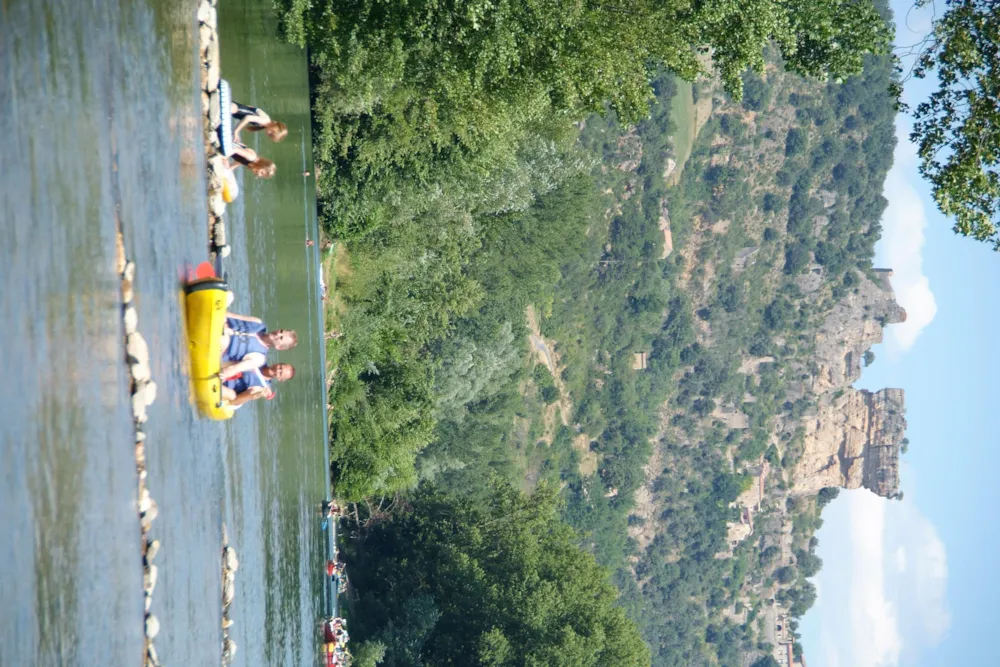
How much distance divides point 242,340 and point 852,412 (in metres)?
133

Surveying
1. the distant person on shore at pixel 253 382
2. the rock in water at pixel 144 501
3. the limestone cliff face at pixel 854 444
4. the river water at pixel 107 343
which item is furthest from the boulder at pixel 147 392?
the limestone cliff face at pixel 854 444

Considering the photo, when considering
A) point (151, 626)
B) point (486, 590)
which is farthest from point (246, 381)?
point (486, 590)

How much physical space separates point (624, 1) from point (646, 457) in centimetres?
9698

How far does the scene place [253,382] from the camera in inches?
858

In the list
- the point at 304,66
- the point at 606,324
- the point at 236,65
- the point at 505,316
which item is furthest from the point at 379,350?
the point at 606,324

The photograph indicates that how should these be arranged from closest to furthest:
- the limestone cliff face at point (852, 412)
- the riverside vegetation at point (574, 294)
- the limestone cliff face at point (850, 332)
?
the riverside vegetation at point (574, 294) → the limestone cliff face at point (850, 332) → the limestone cliff face at point (852, 412)

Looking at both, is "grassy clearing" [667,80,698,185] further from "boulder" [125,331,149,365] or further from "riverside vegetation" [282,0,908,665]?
"boulder" [125,331,149,365]

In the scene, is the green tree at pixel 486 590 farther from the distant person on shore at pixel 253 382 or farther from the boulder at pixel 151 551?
the boulder at pixel 151 551

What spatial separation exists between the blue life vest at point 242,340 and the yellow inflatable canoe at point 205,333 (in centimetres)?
77

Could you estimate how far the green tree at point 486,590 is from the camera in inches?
1854

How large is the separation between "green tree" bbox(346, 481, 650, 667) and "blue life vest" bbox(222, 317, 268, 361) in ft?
92.2

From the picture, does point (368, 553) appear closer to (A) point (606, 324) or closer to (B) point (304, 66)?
(B) point (304, 66)

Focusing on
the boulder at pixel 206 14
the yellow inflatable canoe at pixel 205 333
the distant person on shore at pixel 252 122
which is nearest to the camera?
the yellow inflatable canoe at pixel 205 333

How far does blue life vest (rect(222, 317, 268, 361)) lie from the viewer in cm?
2052
